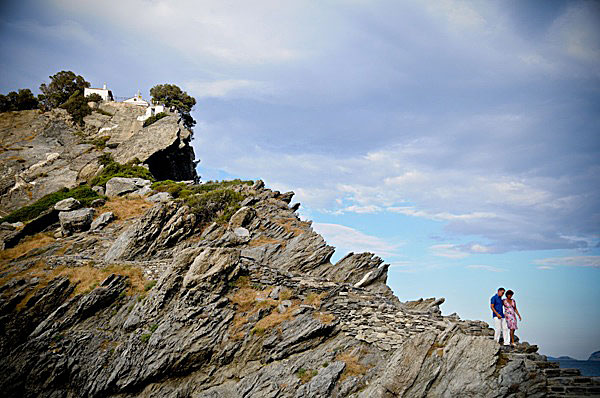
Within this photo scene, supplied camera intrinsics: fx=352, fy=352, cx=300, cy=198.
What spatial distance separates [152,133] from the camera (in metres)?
49.4

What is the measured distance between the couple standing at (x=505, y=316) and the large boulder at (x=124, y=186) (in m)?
33.4

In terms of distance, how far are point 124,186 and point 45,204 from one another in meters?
7.12

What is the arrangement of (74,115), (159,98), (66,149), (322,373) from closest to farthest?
1. (322,373)
2. (66,149)
3. (74,115)
4. (159,98)

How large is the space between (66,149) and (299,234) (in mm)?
39258

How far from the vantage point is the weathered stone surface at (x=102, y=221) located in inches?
1108

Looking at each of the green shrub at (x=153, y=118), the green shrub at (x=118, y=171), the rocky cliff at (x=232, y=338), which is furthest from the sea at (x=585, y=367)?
the green shrub at (x=153, y=118)

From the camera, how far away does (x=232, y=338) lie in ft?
52.6

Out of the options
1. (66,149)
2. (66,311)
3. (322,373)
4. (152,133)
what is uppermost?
(152,133)

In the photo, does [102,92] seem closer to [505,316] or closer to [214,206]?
[214,206]

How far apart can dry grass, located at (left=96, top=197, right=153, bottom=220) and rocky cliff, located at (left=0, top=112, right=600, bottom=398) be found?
8202 millimetres

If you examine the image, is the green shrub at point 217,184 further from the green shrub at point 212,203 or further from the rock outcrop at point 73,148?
the rock outcrop at point 73,148

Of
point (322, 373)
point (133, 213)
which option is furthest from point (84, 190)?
point (322, 373)

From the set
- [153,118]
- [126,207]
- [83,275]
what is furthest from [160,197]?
[153,118]

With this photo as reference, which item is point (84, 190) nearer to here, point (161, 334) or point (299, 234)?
point (299, 234)
